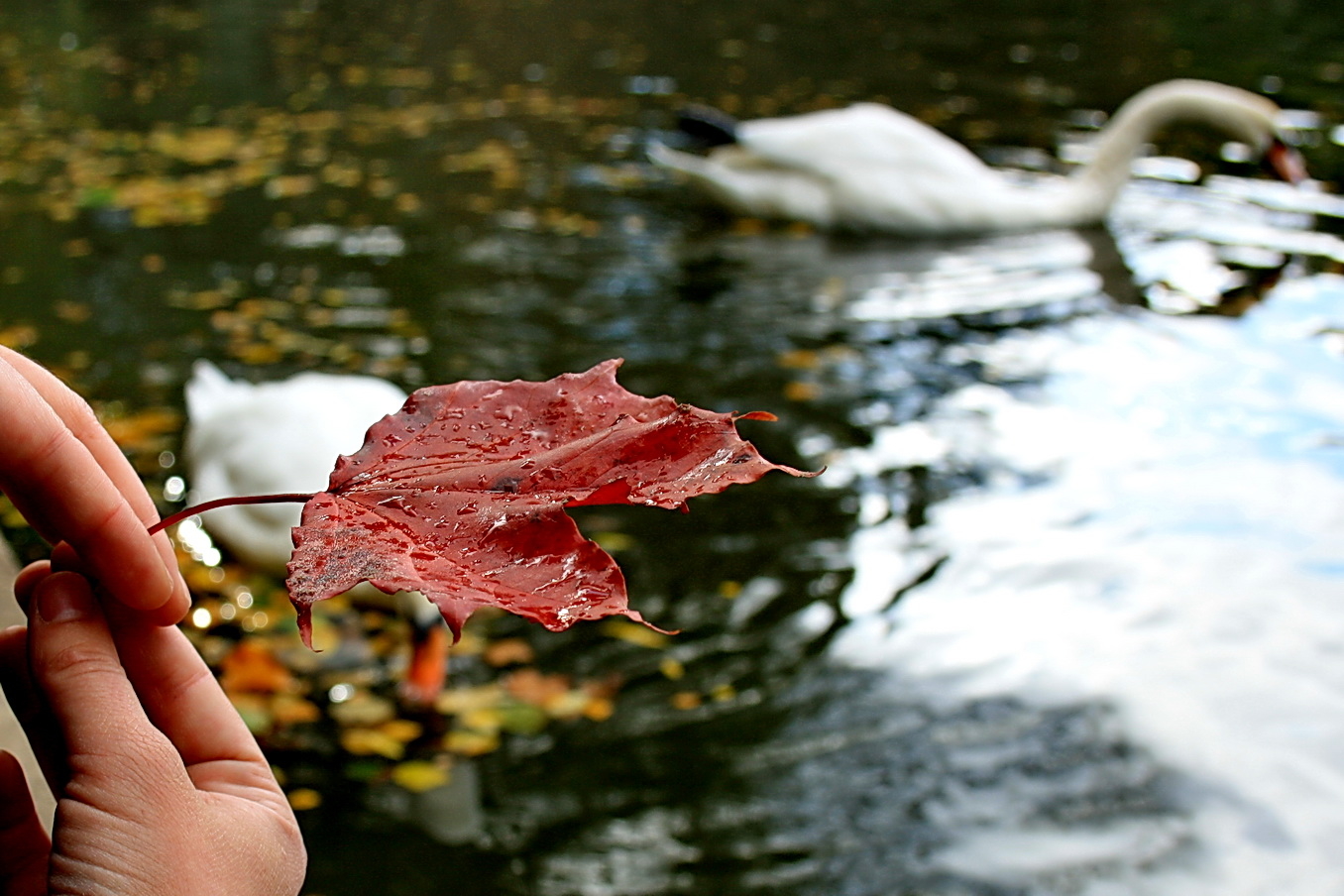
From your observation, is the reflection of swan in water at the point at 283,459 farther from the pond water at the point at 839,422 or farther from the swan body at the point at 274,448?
the pond water at the point at 839,422

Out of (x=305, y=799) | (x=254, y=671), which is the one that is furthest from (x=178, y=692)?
(x=254, y=671)

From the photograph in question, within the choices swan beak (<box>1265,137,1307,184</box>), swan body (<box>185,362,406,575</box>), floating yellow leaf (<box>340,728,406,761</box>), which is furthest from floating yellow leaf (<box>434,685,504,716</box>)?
swan beak (<box>1265,137,1307,184</box>)

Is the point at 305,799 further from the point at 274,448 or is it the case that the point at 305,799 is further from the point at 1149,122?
the point at 1149,122

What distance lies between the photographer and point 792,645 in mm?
3551

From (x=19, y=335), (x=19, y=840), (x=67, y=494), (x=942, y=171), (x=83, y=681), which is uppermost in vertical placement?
(x=67, y=494)

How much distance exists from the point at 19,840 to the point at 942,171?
20.4ft

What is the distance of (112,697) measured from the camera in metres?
0.91

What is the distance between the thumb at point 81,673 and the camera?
2.94 ft

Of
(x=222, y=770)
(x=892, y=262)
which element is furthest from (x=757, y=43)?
(x=222, y=770)

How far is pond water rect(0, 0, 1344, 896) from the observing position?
2.98 m

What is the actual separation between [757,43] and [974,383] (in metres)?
7.45

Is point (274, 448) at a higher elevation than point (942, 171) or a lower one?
higher

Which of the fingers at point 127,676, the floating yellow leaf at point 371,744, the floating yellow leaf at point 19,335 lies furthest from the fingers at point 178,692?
the floating yellow leaf at point 19,335

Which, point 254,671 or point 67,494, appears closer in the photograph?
point 67,494
